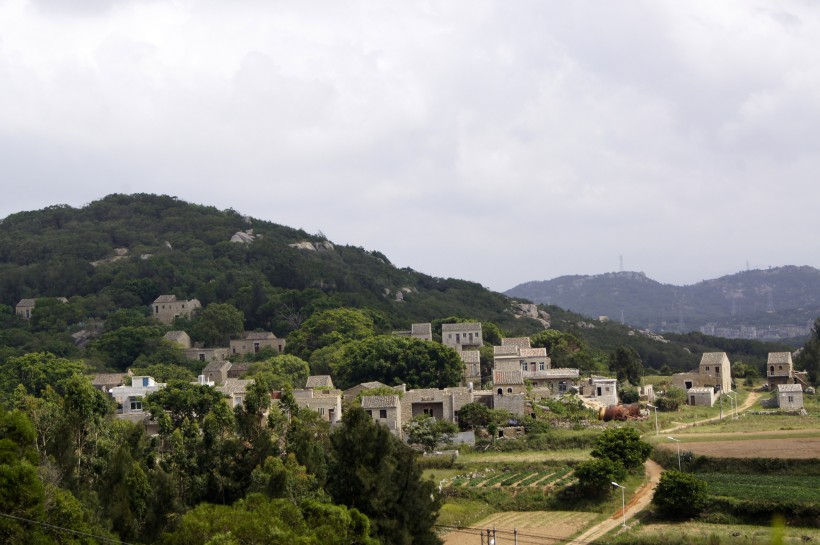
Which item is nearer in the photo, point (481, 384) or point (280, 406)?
point (280, 406)

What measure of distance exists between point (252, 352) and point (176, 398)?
26.4 m

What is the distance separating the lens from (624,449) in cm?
3812

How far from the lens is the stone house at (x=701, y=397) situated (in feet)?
182

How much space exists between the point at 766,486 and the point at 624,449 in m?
5.35

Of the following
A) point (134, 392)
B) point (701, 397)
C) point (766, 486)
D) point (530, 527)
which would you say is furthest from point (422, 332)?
point (766, 486)

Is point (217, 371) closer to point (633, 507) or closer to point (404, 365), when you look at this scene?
point (404, 365)

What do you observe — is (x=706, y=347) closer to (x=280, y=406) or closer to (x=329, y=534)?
(x=280, y=406)

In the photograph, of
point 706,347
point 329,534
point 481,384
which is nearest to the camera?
point 329,534

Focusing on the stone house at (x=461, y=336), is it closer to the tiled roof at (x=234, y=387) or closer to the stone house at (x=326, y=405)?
the tiled roof at (x=234, y=387)

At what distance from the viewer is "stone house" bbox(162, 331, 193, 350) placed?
229 ft

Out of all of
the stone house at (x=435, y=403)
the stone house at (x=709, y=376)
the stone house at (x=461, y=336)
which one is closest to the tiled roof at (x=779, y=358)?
the stone house at (x=709, y=376)

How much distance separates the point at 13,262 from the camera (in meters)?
98.5

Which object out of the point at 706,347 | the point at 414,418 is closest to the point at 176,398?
the point at 414,418

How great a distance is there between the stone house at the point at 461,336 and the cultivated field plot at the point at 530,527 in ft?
99.3
